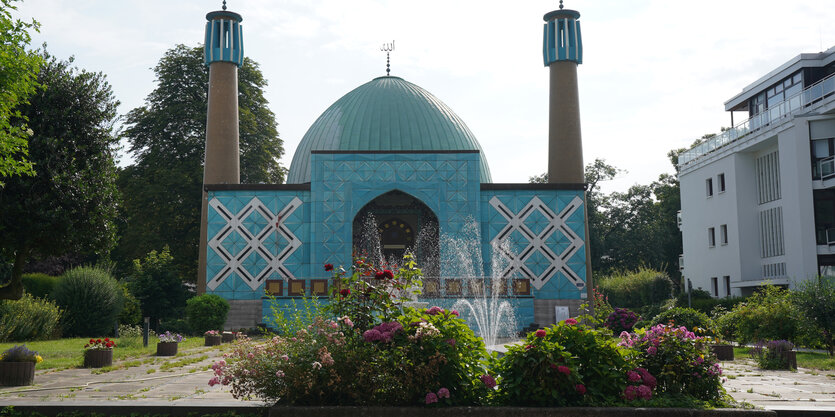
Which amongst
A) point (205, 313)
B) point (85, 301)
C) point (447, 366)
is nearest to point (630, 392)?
point (447, 366)

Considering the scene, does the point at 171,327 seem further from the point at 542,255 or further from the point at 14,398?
the point at 14,398

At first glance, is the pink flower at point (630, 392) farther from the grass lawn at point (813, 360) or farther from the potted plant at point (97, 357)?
the potted plant at point (97, 357)

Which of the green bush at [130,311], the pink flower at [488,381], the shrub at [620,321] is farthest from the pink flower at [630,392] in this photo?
the green bush at [130,311]

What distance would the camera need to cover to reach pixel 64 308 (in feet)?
78.9

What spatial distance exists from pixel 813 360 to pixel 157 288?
23.1m

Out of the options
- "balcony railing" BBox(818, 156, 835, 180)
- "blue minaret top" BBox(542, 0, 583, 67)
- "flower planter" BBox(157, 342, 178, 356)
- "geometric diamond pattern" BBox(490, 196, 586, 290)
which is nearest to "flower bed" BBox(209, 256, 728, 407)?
"flower planter" BBox(157, 342, 178, 356)

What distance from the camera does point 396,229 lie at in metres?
32.0

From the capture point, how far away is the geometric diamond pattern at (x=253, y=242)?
2823 cm

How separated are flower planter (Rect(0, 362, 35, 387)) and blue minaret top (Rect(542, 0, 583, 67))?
1046 inches

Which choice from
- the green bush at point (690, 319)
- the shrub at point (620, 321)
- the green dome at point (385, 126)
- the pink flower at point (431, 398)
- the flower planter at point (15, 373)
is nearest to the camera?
the pink flower at point (431, 398)

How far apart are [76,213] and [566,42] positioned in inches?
965

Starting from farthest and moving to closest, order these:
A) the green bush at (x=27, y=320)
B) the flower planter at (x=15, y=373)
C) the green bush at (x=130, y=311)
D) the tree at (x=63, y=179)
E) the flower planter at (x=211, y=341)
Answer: the green bush at (x=130, y=311), the flower planter at (x=211, y=341), the green bush at (x=27, y=320), the tree at (x=63, y=179), the flower planter at (x=15, y=373)

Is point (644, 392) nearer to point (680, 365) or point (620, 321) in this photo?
point (680, 365)

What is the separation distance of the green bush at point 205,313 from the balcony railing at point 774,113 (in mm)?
22951
